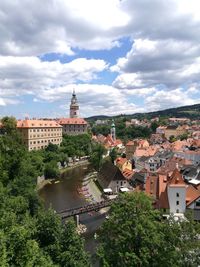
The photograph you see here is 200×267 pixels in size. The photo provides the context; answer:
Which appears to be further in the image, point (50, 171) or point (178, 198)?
point (50, 171)

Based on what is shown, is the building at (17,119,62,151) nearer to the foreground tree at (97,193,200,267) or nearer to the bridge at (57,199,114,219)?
the bridge at (57,199,114,219)

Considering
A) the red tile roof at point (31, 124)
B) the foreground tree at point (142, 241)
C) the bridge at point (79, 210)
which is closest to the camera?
the foreground tree at point (142, 241)

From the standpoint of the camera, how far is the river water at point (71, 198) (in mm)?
34656

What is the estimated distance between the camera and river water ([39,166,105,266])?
1364 inches

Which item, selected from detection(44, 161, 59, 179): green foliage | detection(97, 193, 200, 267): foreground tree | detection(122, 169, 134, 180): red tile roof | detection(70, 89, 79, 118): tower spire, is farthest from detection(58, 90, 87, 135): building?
detection(97, 193, 200, 267): foreground tree

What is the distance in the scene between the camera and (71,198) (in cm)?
4984

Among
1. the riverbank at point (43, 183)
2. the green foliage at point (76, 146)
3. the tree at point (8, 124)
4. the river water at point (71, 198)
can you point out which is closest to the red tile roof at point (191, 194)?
the river water at point (71, 198)

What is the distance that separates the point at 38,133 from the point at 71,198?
148 feet

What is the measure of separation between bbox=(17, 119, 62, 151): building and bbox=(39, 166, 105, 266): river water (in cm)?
1761

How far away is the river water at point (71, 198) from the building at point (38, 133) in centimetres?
1761

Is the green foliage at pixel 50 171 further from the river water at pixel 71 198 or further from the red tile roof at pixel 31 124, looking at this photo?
the red tile roof at pixel 31 124

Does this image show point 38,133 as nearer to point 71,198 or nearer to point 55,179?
point 55,179

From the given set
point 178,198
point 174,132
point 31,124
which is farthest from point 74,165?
point 174,132

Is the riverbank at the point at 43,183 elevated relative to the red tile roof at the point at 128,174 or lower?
lower
